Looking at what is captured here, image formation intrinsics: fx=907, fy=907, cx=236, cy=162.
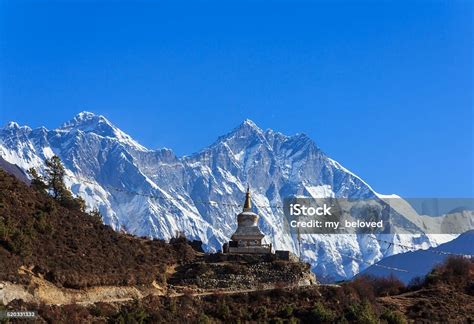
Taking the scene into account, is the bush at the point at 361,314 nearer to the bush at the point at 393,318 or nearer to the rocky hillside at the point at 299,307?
the rocky hillside at the point at 299,307

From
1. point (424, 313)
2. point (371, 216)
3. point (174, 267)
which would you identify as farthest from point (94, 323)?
point (371, 216)

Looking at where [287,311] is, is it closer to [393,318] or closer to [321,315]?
[321,315]

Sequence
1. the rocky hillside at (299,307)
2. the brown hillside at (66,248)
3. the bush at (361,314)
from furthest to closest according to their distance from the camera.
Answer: the bush at (361,314), the brown hillside at (66,248), the rocky hillside at (299,307)

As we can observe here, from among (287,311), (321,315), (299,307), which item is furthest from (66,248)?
(321,315)

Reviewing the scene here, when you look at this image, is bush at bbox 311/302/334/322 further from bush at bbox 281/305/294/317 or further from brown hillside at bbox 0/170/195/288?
brown hillside at bbox 0/170/195/288

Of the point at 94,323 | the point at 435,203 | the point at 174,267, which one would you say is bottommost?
the point at 94,323

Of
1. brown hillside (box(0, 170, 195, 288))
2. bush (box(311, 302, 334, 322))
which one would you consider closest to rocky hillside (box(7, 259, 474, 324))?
bush (box(311, 302, 334, 322))

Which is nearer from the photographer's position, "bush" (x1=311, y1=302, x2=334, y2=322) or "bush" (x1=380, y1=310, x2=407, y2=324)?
"bush" (x1=311, y1=302, x2=334, y2=322)

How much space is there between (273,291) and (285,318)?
301 cm

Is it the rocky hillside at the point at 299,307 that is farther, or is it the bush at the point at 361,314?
the bush at the point at 361,314

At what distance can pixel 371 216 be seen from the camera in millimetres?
189125

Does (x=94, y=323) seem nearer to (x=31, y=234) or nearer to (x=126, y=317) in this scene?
(x=126, y=317)

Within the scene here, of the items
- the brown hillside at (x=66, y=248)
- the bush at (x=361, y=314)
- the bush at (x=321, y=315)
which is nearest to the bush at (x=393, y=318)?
the bush at (x=361, y=314)

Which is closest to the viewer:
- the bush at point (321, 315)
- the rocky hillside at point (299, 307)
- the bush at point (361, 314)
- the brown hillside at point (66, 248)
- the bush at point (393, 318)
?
the rocky hillside at point (299, 307)
